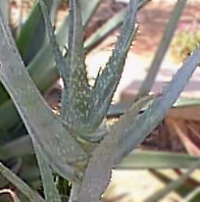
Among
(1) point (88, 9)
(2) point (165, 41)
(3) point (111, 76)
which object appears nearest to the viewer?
(3) point (111, 76)

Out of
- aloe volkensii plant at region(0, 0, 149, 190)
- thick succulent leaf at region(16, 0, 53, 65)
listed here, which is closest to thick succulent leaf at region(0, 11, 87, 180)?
aloe volkensii plant at region(0, 0, 149, 190)

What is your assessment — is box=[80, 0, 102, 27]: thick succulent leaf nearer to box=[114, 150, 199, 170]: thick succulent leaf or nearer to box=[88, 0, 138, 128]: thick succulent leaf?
box=[114, 150, 199, 170]: thick succulent leaf

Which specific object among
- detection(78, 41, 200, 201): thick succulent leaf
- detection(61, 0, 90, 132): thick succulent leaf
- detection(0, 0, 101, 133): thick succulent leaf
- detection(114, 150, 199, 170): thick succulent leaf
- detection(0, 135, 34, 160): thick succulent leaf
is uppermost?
detection(61, 0, 90, 132): thick succulent leaf

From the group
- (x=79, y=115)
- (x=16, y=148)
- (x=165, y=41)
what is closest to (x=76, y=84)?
(x=79, y=115)

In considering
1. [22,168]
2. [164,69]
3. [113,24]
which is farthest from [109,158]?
[164,69]

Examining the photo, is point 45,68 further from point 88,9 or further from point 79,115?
point 79,115

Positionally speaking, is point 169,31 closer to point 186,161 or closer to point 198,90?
point 186,161

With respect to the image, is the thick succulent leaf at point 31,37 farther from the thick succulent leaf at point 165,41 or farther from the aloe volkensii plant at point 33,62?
the thick succulent leaf at point 165,41
